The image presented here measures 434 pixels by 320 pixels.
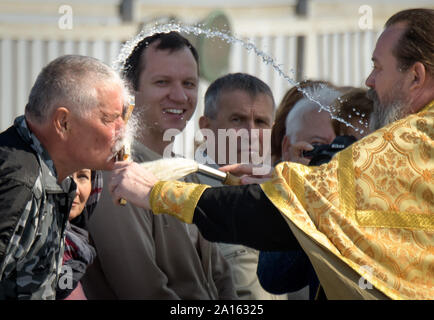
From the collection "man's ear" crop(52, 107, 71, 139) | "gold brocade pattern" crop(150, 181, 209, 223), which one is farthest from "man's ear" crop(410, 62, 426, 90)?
"man's ear" crop(52, 107, 71, 139)

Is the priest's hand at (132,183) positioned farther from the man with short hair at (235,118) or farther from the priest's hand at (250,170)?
the man with short hair at (235,118)

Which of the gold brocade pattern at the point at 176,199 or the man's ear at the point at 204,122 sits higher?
the man's ear at the point at 204,122

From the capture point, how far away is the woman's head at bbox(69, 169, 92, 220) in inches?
147

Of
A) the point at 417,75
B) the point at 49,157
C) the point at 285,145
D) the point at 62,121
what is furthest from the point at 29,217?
the point at 285,145

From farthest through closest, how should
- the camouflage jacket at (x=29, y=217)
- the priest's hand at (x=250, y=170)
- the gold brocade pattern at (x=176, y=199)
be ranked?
the priest's hand at (x=250, y=170) → the gold brocade pattern at (x=176, y=199) → the camouflage jacket at (x=29, y=217)

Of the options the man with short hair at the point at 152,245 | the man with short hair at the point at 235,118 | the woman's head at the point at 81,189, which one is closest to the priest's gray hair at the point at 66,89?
the woman's head at the point at 81,189

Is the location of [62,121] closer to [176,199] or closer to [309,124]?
[176,199]

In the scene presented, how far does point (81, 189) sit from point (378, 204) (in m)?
1.33

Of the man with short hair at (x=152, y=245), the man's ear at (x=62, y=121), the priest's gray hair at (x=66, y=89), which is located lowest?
the man with short hair at (x=152, y=245)

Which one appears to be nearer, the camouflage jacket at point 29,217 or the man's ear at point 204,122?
the camouflage jacket at point 29,217

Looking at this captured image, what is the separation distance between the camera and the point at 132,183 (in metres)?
3.35

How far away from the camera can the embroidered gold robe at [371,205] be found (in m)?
3.14

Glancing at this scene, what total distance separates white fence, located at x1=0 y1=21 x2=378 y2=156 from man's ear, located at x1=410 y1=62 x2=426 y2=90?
4.68 m

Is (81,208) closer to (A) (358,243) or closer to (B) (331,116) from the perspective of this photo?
(A) (358,243)
